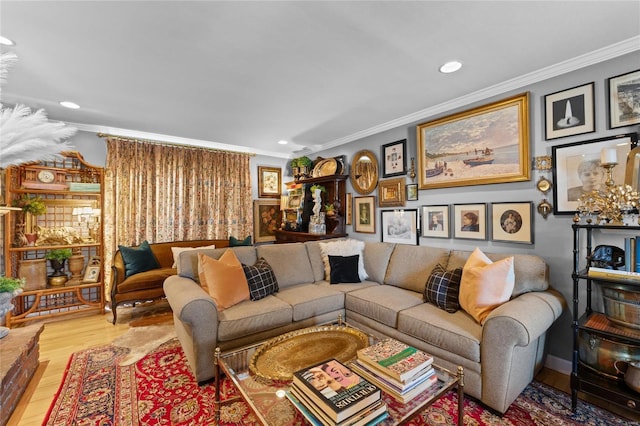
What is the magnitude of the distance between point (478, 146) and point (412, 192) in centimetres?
88

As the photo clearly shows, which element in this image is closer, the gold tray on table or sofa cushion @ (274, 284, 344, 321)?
the gold tray on table

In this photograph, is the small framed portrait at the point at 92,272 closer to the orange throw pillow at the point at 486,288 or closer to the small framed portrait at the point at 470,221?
the orange throw pillow at the point at 486,288


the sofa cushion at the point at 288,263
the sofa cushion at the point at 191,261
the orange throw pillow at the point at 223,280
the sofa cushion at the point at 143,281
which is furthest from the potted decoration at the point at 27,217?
the sofa cushion at the point at 288,263

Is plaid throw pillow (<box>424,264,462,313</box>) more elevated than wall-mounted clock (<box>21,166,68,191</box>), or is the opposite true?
wall-mounted clock (<box>21,166,68,191</box>)

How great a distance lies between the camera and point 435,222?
319 cm

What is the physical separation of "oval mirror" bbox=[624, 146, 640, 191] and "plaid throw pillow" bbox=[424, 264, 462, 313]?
4.10ft

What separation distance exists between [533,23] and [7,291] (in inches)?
156

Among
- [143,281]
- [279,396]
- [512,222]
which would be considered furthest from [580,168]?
[143,281]

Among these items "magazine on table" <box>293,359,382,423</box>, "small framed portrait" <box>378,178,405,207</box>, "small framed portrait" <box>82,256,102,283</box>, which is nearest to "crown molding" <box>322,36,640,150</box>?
"small framed portrait" <box>378,178,405,207</box>

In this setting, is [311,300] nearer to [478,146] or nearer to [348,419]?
[348,419]

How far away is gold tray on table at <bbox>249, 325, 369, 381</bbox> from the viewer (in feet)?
5.17

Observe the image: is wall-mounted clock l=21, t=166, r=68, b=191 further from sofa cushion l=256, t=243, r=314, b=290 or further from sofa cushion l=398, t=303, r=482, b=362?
sofa cushion l=398, t=303, r=482, b=362

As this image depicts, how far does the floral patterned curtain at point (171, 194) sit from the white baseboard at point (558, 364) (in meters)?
4.20

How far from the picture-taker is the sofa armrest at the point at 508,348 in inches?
66.9
